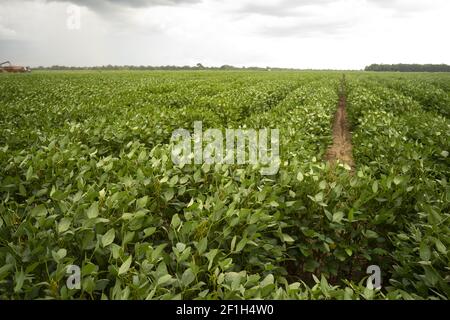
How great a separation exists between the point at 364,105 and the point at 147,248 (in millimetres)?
10103

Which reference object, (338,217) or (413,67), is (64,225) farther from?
(413,67)

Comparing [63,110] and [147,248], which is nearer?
[147,248]

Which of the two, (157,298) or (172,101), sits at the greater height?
(172,101)

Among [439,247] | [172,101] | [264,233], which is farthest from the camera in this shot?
[172,101]

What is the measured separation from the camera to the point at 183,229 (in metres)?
1.91

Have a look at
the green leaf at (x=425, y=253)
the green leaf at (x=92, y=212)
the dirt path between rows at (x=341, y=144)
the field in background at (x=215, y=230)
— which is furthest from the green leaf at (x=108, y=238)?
the dirt path between rows at (x=341, y=144)

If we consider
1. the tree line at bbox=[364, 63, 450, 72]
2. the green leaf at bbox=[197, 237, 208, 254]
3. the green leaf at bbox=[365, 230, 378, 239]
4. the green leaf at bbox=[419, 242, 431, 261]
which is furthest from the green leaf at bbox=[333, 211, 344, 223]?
the tree line at bbox=[364, 63, 450, 72]

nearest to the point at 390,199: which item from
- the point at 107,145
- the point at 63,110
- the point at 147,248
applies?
the point at 147,248

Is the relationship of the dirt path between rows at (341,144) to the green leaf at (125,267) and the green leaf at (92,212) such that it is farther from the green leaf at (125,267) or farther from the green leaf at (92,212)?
the green leaf at (125,267)

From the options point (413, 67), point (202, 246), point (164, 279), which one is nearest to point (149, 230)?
point (202, 246)

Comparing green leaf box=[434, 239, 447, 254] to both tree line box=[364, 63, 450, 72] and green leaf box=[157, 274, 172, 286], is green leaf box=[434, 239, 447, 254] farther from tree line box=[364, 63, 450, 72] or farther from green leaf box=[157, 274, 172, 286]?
tree line box=[364, 63, 450, 72]

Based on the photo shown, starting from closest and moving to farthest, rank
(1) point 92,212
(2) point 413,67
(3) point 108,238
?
(3) point 108,238 < (1) point 92,212 < (2) point 413,67

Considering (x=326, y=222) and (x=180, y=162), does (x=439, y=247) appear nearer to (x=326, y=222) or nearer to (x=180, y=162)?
(x=326, y=222)
